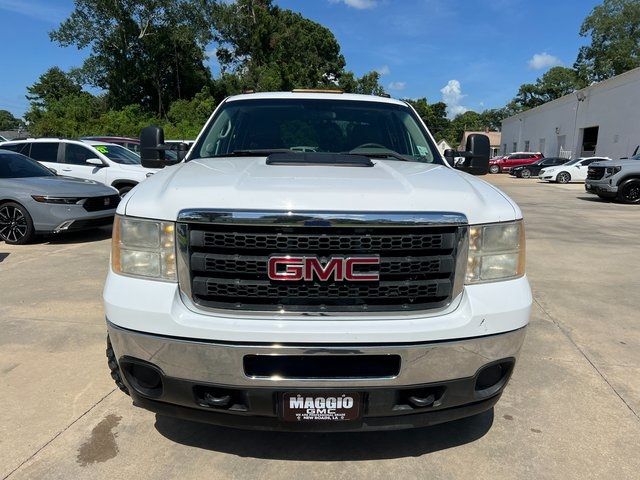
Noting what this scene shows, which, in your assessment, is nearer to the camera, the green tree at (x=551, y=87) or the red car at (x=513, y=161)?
the red car at (x=513, y=161)

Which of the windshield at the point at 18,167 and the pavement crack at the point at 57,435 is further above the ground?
the windshield at the point at 18,167

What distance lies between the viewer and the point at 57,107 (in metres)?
34.7

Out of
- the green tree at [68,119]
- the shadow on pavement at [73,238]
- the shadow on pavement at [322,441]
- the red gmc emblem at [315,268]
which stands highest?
the green tree at [68,119]

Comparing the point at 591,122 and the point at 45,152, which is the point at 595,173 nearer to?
the point at 45,152

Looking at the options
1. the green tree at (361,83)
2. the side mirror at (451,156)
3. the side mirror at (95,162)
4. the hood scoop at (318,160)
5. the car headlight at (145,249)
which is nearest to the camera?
the car headlight at (145,249)

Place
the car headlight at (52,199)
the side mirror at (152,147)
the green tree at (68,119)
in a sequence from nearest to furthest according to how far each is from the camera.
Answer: the side mirror at (152,147) → the car headlight at (52,199) → the green tree at (68,119)

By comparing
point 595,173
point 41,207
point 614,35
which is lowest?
point 41,207

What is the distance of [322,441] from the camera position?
8.92ft

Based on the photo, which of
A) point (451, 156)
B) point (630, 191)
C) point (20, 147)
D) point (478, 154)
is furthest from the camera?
point (630, 191)

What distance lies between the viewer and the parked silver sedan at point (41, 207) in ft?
25.7

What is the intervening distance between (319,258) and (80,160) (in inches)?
423

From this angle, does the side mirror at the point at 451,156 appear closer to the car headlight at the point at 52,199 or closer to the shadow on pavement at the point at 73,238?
the car headlight at the point at 52,199

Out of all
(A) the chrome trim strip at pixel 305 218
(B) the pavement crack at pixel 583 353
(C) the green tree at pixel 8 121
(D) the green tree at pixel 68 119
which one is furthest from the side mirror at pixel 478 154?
(C) the green tree at pixel 8 121

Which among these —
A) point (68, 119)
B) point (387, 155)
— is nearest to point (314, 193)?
point (387, 155)
